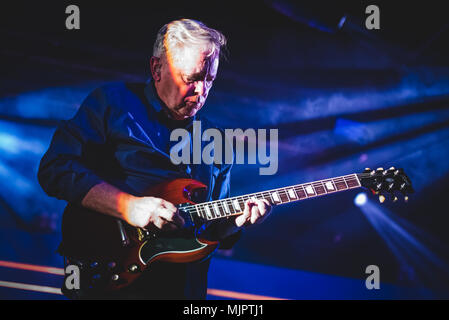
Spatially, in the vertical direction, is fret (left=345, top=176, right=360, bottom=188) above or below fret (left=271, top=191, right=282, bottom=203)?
above

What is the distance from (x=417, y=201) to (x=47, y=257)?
469 centimetres

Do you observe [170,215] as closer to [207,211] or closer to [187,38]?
[207,211]

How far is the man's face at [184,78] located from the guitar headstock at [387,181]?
1.10 meters

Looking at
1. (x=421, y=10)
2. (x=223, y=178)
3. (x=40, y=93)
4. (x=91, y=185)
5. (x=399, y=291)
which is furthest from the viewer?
(x=40, y=93)

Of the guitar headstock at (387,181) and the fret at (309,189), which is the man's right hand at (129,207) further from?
the guitar headstock at (387,181)

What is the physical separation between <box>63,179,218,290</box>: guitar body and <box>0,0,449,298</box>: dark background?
241 centimetres

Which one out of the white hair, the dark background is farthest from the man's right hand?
the dark background

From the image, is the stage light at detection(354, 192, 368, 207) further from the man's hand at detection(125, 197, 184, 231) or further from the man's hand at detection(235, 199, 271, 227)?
the man's hand at detection(125, 197, 184, 231)

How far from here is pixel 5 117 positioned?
12.7 ft

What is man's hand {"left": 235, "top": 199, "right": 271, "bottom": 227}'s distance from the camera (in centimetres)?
179

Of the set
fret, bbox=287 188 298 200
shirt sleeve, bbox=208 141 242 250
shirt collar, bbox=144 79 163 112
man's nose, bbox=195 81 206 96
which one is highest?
man's nose, bbox=195 81 206 96

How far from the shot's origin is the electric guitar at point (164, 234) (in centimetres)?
147
